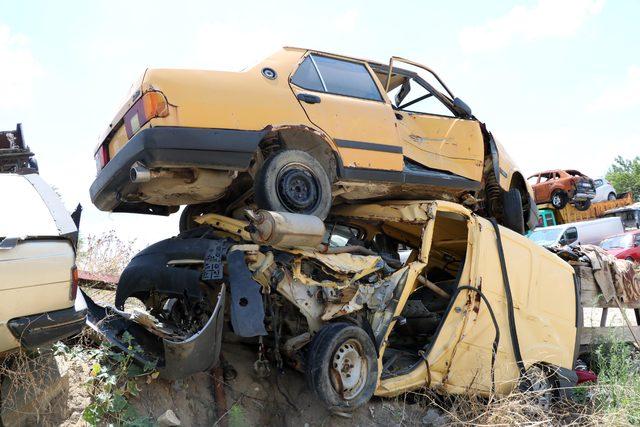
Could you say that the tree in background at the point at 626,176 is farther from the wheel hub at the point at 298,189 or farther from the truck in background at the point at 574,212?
the wheel hub at the point at 298,189

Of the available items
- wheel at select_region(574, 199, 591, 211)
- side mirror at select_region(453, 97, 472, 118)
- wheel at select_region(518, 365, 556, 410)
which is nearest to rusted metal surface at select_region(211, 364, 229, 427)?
wheel at select_region(518, 365, 556, 410)

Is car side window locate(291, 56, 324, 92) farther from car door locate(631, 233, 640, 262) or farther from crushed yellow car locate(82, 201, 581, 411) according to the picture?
car door locate(631, 233, 640, 262)

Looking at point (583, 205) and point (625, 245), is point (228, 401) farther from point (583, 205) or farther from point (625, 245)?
point (583, 205)

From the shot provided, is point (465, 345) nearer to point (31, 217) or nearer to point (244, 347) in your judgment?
point (244, 347)

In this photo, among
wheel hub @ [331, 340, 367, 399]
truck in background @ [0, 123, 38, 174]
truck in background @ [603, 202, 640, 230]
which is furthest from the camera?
truck in background @ [603, 202, 640, 230]

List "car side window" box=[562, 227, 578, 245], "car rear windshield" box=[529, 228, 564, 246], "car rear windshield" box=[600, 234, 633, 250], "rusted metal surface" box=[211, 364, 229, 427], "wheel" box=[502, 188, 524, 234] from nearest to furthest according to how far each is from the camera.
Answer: "rusted metal surface" box=[211, 364, 229, 427] → "wheel" box=[502, 188, 524, 234] → "car side window" box=[562, 227, 578, 245] → "car rear windshield" box=[529, 228, 564, 246] → "car rear windshield" box=[600, 234, 633, 250]

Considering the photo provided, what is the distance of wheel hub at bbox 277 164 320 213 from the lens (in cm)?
422

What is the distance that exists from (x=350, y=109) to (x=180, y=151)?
163 centimetres

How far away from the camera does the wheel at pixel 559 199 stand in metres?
19.6

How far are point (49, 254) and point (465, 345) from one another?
323 centimetres

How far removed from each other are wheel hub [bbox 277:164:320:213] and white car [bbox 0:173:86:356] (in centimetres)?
154

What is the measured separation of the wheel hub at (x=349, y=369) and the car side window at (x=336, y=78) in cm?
212

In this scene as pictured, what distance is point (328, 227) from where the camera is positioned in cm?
480

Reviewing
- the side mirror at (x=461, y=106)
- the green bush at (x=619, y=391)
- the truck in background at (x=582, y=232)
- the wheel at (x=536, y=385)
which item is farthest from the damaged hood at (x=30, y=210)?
the truck in background at (x=582, y=232)
